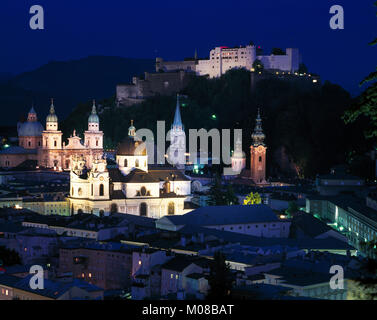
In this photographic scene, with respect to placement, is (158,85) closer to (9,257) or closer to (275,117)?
(275,117)

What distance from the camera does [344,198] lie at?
6956 cm

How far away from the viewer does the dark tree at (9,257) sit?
45537 mm

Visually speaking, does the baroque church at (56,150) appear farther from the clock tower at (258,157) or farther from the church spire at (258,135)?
the church spire at (258,135)

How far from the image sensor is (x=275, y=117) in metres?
100

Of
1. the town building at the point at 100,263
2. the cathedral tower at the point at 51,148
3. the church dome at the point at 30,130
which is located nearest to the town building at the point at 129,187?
the town building at the point at 100,263

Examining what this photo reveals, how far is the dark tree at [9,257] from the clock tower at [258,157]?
42993mm

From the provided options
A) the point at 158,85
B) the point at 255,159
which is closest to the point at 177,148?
the point at 255,159

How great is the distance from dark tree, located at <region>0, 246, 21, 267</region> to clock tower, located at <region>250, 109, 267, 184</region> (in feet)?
141

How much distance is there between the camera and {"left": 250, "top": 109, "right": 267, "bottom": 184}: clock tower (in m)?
88.8

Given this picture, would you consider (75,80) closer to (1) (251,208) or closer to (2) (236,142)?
(2) (236,142)

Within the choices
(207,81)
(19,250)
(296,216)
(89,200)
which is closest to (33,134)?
(207,81)

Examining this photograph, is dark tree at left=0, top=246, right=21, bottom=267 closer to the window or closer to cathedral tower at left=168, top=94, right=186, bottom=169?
the window

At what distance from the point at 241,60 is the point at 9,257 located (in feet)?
212
